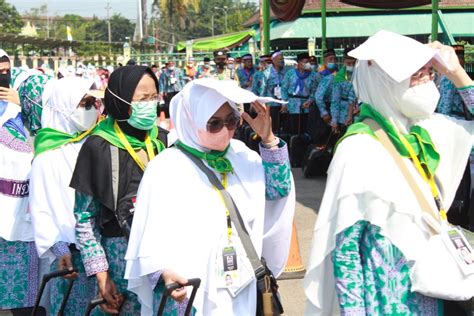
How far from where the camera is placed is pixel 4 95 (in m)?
5.75

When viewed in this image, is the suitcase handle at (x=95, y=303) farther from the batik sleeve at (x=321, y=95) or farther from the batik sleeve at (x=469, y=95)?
the batik sleeve at (x=321, y=95)

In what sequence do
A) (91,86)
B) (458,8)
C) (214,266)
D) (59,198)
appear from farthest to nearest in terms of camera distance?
(458,8) < (91,86) < (59,198) < (214,266)

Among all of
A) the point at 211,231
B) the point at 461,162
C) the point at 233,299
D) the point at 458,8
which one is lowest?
the point at 233,299

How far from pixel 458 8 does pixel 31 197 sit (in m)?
26.7

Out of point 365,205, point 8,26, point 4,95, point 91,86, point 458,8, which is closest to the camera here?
point 365,205

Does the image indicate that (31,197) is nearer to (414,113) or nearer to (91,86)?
(91,86)

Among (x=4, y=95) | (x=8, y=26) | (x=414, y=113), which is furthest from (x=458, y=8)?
(x=8, y=26)

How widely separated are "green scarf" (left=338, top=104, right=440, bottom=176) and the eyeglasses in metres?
0.44

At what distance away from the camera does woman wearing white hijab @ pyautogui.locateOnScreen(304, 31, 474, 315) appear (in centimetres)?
300

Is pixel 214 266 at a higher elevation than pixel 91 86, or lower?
lower

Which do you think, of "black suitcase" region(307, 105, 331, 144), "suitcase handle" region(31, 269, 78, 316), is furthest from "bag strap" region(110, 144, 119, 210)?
"black suitcase" region(307, 105, 331, 144)

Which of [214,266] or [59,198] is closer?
[214,266]

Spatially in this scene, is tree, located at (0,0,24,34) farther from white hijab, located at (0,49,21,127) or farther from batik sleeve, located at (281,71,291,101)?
white hijab, located at (0,49,21,127)

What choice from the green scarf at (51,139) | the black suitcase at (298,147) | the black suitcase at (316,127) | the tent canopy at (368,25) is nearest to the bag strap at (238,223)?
the green scarf at (51,139)
